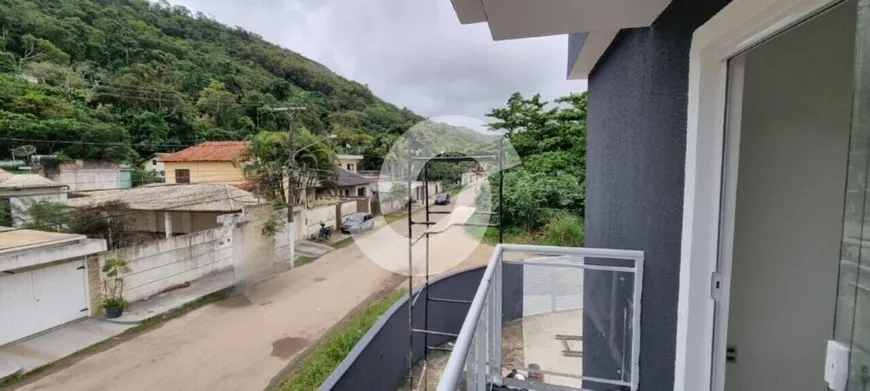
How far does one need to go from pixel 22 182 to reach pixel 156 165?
5734 millimetres

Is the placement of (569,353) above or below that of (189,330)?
above

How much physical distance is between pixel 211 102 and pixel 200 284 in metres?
10.0

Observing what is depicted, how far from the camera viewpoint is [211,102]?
15562mm

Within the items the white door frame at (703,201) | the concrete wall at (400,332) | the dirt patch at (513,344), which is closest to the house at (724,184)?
the white door frame at (703,201)

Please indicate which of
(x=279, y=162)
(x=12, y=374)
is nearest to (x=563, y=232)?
(x=279, y=162)

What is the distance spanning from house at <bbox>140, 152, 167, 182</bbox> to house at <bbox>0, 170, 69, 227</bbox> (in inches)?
185

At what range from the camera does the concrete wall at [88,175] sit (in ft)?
30.6

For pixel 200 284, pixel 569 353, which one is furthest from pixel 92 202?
pixel 569 353

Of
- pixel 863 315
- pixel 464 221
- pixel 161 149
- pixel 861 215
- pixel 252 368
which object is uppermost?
pixel 161 149

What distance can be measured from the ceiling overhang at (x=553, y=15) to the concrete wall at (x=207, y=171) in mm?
12259

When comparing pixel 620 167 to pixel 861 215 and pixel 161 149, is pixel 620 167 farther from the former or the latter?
pixel 161 149

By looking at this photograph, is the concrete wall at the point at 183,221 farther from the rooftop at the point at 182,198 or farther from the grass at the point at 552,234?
the grass at the point at 552,234

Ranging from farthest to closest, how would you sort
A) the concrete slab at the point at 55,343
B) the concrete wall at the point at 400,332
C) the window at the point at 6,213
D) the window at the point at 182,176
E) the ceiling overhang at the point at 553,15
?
the window at the point at 182,176 < the window at the point at 6,213 < the concrete slab at the point at 55,343 < the concrete wall at the point at 400,332 < the ceiling overhang at the point at 553,15

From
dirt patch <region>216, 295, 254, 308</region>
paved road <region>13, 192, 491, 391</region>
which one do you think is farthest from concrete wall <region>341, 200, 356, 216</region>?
dirt patch <region>216, 295, 254, 308</region>
